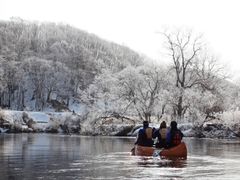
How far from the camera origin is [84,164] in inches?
832

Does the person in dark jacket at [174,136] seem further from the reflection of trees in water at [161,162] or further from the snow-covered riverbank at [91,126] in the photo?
the snow-covered riverbank at [91,126]

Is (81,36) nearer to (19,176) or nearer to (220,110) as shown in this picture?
(220,110)

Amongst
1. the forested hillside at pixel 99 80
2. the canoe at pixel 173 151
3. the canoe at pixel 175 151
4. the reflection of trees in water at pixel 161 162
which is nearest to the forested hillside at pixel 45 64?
the forested hillside at pixel 99 80

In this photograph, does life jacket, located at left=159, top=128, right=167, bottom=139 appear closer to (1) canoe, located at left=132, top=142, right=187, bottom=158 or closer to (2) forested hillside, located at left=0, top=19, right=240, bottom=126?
(1) canoe, located at left=132, top=142, right=187, bottom=158

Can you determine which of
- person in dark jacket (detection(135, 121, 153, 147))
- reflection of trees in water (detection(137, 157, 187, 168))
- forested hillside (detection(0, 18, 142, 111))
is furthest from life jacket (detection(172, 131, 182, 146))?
forested hillside (detection(0, 18, 142, 111))

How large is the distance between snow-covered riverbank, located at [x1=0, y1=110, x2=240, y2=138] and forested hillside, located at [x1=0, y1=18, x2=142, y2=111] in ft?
89.4

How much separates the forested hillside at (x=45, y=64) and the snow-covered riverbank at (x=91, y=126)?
27.2 m

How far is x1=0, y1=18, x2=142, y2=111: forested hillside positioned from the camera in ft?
377

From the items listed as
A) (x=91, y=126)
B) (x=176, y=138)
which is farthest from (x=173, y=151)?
(x=91, y=126)

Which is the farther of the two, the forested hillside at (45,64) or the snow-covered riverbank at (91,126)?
the forested hillside at (45,64)

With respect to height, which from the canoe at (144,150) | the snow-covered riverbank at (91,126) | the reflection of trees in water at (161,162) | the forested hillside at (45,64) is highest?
the forested hillside at (45,64)

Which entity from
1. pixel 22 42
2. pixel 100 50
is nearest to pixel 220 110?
pixel 22 42

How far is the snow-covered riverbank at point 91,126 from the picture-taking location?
55406 mm

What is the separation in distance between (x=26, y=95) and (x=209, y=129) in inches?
2990
